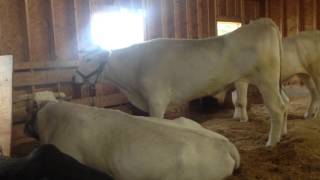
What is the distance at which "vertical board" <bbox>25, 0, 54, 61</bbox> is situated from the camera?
18.3 feet

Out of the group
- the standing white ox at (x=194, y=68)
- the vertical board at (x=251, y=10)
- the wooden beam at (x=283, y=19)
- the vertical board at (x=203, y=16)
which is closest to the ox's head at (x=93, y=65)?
the standing white ox at (x=194, y=68)

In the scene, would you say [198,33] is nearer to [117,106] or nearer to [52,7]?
[117,106]

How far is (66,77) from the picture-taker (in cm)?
581

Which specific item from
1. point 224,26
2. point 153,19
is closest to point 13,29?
point 153,19

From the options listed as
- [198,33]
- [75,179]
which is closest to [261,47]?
[75,179]

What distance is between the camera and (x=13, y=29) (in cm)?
540

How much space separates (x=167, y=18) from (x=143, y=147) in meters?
5.63

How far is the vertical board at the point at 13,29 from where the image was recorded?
532 centimetres

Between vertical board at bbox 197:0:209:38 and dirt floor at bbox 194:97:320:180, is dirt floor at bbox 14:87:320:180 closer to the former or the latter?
dirt floor at bbox 194:97:320:180

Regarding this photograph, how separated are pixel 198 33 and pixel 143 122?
19.4 ft

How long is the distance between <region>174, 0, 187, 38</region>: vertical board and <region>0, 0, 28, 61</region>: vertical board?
131 inches

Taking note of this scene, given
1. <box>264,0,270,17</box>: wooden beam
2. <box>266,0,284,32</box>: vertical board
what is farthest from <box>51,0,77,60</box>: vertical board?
<box>266,0,284,32</box>: vertical board

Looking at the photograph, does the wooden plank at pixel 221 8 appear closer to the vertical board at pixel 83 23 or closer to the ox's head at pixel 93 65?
the vertical board at pixel 83 23

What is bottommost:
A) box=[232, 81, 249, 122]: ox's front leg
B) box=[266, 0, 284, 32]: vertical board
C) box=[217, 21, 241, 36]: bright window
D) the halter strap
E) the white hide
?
box=[232, 81, 249, 122]: ox's front leg
